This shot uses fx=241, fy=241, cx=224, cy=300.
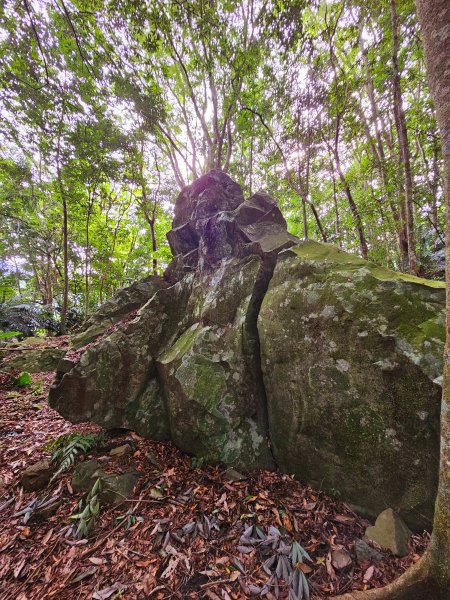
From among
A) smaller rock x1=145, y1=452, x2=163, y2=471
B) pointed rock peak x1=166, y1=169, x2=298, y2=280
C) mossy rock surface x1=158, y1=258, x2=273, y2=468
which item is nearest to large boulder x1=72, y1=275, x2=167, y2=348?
pointed rock peak x1=166, y1=169, x2=298, y2=280

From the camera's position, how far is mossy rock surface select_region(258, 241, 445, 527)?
96.4 inches

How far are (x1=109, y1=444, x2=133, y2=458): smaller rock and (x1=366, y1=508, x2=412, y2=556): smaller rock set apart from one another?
125 inches

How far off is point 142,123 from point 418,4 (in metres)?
10.7

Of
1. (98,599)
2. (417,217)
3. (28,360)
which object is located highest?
(417,217)

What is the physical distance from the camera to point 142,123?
32.8 feet

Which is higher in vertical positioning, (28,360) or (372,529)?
(28,360)

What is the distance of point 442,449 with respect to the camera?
174 cm

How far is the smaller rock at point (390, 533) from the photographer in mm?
2246

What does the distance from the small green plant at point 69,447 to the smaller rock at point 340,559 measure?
3394 mm

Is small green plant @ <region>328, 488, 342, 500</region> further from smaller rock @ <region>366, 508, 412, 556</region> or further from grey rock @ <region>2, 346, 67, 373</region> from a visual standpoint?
grey rock @ <region>2, 346, 67, 373</region>

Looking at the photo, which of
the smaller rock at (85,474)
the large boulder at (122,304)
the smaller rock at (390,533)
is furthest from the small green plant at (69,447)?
the smaller rock at (390,533)

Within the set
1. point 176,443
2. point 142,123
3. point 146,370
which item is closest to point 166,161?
point 142,123

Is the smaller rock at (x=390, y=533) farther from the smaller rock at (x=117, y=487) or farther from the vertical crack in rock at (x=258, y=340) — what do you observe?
the smaller rock at (x=117, y=487)

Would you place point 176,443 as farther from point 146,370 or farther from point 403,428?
point 403,428
